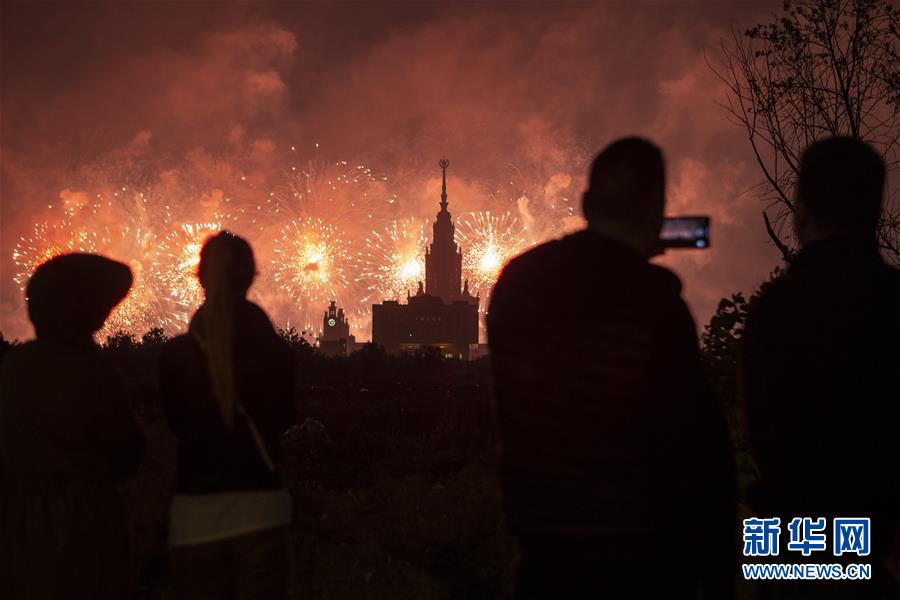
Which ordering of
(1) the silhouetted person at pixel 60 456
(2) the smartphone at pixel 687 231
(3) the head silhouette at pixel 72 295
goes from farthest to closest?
(3) the head silhouette at pixel 72 295 → (1) the silhouetted person at pixel 60 456 → (2) the smartphone at pixel 687 231

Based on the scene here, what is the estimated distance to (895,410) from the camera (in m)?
2.67

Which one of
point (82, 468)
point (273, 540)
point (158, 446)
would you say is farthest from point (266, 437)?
point (158, 446)

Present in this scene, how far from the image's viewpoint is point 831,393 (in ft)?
8.75

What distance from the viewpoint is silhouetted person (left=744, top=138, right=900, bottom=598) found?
8.74 feet

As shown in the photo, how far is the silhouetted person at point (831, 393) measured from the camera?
2664 millimetres

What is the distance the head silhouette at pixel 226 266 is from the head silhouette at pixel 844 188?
7.45 ft

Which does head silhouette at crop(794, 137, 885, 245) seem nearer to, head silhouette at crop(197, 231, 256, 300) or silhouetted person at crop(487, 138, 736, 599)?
silhouetted person at crop(487, 138, 736, 599)

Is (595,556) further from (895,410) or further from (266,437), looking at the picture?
(266,437)

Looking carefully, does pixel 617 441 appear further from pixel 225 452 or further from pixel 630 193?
pixel 225 452

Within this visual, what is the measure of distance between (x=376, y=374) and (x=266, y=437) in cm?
2772
